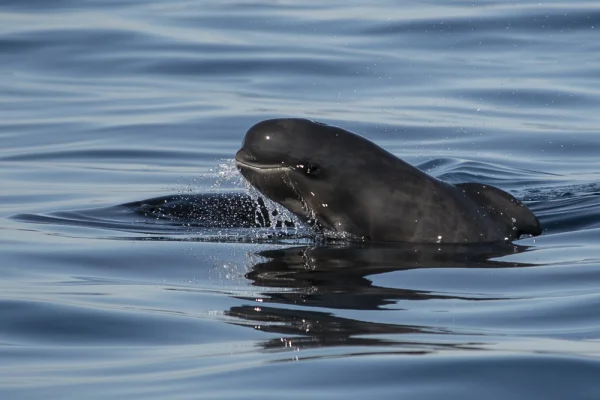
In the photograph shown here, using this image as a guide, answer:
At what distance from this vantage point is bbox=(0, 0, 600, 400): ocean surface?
6.21m

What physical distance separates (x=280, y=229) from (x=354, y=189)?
952 mm

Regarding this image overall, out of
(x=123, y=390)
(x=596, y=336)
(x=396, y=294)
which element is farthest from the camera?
(x=396, y=294)

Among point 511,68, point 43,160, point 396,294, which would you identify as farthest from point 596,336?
point 511,68

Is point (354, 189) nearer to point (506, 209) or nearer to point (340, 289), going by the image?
point (506, 209)

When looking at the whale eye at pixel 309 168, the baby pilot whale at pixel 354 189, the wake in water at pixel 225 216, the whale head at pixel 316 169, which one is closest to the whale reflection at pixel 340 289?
the baby pilot whale at pixel 354 189

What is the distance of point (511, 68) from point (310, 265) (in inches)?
531

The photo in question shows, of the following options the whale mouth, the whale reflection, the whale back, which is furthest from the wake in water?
the whale reflection

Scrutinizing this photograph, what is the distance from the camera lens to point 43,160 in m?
14.9

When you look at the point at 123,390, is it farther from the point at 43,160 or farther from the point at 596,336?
the point at 43,160

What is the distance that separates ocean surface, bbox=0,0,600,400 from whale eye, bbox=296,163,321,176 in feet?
1.59

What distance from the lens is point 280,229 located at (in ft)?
34.4

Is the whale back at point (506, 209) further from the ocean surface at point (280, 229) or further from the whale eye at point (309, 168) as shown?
the whale eye at point (309, 168)

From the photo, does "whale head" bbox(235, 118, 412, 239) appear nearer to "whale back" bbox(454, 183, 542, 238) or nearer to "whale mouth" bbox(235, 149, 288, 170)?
"whale mouth" bbox(235, 149, 288, 170)

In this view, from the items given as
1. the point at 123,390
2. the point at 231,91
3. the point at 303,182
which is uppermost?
the point at 231,91
